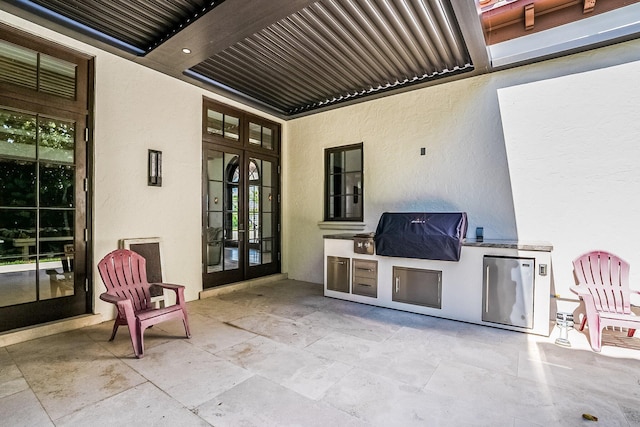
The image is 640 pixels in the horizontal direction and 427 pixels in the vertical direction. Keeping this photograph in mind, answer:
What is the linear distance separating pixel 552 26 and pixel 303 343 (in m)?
4.67

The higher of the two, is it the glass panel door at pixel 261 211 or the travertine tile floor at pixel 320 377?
the glass panel door at pixel 261 211

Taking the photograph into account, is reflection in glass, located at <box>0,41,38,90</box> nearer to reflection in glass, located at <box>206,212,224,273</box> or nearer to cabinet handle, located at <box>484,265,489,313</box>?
reflection in glass, located at <box>206,212,224,273</box>

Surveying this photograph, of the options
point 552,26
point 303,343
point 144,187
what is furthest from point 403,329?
point 552,26

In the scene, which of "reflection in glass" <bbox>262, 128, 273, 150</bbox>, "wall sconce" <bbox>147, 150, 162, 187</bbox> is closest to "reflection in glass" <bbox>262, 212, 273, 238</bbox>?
"reflection in glass" <bbox>262, 128, 273, 150</bbox>

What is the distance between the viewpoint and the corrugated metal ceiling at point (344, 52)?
3154 mm

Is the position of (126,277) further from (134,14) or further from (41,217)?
(134,14)

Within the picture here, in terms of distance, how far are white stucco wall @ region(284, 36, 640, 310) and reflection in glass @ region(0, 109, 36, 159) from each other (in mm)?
4230

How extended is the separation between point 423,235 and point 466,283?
0.75 meters

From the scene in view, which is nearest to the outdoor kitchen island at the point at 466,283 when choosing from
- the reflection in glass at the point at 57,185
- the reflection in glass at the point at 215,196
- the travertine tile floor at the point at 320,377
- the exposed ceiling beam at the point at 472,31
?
the travertine tile floor at the point at 320,377

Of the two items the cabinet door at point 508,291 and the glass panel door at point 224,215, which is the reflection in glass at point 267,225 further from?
the cabinet door at point 508,291

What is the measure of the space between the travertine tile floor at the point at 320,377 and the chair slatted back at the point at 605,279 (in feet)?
1.25

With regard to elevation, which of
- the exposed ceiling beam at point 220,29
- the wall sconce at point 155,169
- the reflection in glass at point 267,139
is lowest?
the wall sconce at point 155,169

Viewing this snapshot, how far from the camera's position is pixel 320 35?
3.51 metres

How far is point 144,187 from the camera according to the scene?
4039 millimetres
